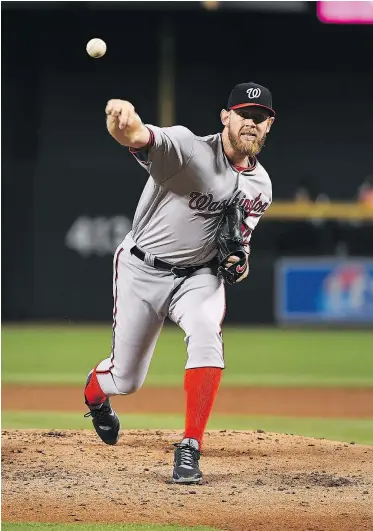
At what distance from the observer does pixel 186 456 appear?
4.44 m

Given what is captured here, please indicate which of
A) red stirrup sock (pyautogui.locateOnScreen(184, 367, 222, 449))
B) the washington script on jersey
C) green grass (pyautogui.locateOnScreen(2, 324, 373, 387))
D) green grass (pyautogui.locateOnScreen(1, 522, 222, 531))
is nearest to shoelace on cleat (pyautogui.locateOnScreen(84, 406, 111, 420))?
red stirrup sock (pyautogui.locateOnScreen(184, 367, 222, 449))

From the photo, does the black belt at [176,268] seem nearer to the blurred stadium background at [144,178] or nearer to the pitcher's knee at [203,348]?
the pitcher's knee at [203,348]

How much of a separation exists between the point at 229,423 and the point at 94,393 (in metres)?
1.83

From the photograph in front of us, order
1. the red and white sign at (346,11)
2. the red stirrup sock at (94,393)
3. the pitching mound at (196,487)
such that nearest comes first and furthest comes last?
1. the pitching mound at (196,487)
2. the red stirrup sock at (94,393)
3. the red and white sign at (346,11)

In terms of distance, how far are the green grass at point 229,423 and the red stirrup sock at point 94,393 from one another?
44.2 inches

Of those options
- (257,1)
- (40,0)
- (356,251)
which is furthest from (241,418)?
(40,0)

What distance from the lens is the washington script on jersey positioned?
15.3 ft

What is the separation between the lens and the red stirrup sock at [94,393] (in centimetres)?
518

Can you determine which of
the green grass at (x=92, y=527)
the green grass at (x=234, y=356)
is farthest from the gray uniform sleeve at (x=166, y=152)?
the green grass at (x=234, y=356)

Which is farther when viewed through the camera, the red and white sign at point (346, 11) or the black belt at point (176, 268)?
the red and white sign at point (346, 11)

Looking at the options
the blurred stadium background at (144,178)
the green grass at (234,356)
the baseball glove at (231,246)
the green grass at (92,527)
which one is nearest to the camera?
the green grass at (92,527)

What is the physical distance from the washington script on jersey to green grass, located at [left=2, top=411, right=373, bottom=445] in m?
1.92

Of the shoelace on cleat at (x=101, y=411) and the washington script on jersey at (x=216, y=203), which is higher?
the washington script on jersey at (x=216, y=203)

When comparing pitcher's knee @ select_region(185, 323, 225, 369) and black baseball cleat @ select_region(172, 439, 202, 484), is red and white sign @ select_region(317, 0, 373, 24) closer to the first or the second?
pitcher's knee @ select_region(185, 323, 225, 369)
